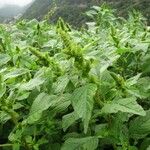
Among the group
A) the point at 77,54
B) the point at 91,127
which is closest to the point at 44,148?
the point at 91,127

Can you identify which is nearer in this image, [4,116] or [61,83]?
[61,83]

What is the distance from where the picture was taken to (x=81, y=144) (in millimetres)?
2527

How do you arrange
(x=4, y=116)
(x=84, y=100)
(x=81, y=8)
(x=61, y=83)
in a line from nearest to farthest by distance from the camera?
(x=84, y=100) < (x=61, y=83) < (x=4, y=116) < (x=81, y=8)

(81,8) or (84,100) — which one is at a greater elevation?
(84,100)

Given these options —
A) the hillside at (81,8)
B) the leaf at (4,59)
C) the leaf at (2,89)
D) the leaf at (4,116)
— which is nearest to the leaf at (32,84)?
the leaf at (2,89)

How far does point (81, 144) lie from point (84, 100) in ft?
1.22

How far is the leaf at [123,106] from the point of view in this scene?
230cm

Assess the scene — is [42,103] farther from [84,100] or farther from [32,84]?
[84,100]

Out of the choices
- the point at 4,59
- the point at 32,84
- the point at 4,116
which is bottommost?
the point at 4,116

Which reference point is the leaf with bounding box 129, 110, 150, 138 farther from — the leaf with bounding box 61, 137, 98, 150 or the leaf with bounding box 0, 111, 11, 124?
the leaf with bounding box 0, 111, 11, 124

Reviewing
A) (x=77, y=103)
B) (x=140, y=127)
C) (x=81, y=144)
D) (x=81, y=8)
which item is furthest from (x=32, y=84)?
(x=81, y=8)

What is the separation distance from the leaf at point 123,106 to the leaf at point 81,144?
203 mm

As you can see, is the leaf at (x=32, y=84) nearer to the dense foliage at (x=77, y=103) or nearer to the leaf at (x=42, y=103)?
the dense foliage at (x=77, y=103)

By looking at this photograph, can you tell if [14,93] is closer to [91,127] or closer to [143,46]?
[91,127]
